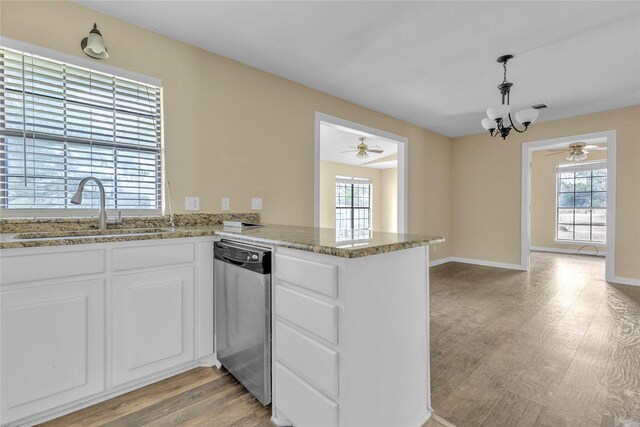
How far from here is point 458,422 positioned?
1.50m

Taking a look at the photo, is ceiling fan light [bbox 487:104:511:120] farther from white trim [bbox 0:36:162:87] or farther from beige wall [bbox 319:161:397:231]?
beige wall [bbox 319:161:397:231]

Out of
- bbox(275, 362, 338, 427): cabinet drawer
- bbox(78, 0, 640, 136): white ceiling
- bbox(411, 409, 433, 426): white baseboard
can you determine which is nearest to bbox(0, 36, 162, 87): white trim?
bbox(78, 0, 640, 136): white ceiling

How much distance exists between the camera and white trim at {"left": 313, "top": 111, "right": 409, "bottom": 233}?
3.46 meters

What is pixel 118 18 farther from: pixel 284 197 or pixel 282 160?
pixel 284 197

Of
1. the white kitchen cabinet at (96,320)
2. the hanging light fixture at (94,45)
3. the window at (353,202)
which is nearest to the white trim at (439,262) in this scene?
the window at (353,202)

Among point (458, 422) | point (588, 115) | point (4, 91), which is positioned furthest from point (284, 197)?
point (588, 115)

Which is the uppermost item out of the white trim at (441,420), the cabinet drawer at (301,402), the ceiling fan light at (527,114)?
the ceiling fan light at (527,114)

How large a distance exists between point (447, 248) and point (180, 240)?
17.0 ft

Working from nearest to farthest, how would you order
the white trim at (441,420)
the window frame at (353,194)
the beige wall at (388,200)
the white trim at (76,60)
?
the white trim at (441,420)
the white trim at (76,60)
the window frame at (353,194)
the beige wall at (388,200)

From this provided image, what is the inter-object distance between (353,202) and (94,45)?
288 inches

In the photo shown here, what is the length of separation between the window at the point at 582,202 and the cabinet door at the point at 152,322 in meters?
8.48

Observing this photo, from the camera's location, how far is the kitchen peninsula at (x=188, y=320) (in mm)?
1178

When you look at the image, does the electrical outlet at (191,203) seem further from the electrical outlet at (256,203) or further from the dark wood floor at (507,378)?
the dark wood floor at (507,378)

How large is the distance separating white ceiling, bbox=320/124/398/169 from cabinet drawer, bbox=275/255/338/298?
2990 millimetres
